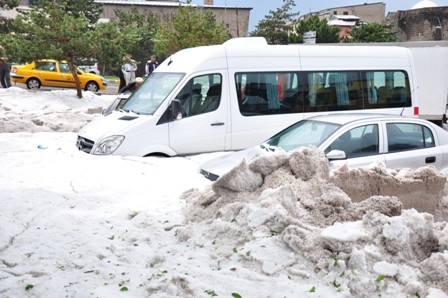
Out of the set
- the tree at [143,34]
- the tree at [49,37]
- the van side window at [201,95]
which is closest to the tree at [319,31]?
the tree at [143,34]

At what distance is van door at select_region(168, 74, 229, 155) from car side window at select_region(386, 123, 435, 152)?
3222 mm

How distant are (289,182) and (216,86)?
456 centimetres

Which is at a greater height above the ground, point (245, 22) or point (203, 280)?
point (245, 22)

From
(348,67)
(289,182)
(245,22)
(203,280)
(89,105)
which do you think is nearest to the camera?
(203,280)

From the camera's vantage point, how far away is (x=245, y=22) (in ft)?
204

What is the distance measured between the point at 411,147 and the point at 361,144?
86cm

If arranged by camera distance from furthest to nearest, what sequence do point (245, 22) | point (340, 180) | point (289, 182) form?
point (245, 22)
point (340, 180)
point (289, 182)

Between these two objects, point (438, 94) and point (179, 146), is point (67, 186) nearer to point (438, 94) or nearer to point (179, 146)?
point (179, 146)

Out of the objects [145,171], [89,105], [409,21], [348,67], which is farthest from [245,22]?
[145,171]

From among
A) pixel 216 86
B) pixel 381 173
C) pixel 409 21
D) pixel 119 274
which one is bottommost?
pixel 119 274

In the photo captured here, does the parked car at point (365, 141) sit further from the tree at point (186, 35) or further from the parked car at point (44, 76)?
the parked car at point (44, 76)

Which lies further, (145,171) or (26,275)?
(145,171)

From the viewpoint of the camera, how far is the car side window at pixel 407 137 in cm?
761

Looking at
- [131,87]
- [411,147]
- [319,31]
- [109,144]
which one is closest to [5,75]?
[131,87]
